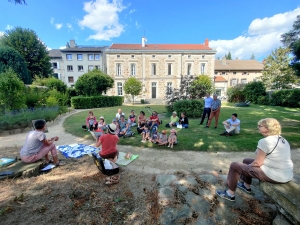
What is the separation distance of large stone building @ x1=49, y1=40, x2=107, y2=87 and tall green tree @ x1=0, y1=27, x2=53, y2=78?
354 inches

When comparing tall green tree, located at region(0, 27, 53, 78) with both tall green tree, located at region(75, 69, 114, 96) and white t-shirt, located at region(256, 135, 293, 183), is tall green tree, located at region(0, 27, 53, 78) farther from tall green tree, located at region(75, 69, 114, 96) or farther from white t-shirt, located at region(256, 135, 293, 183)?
white t-shirt, located at region(256, 135, 293, 183)

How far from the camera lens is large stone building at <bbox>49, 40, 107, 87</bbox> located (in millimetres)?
31891

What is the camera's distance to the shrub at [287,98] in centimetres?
1539

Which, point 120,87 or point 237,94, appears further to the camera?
point 120,87

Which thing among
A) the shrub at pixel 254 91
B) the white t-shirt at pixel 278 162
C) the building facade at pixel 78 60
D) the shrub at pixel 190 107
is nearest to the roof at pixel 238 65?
the shrub at pixel 254 91

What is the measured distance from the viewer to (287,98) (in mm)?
15961

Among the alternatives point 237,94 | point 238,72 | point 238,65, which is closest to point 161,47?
point 237,94

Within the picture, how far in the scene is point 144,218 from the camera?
207 cm

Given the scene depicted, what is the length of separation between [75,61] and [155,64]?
17393 millimetres

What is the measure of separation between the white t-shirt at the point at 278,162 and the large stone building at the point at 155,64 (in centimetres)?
2595

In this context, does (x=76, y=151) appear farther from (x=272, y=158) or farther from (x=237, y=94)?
(x=237, y=94)

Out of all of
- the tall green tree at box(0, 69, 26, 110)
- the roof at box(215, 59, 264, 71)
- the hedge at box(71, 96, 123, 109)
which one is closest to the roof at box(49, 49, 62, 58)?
the hedge at box(71, 96, 123, 109)

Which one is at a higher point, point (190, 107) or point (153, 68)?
point (153, 68)

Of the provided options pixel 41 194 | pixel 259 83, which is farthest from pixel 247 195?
pixel 259 83
